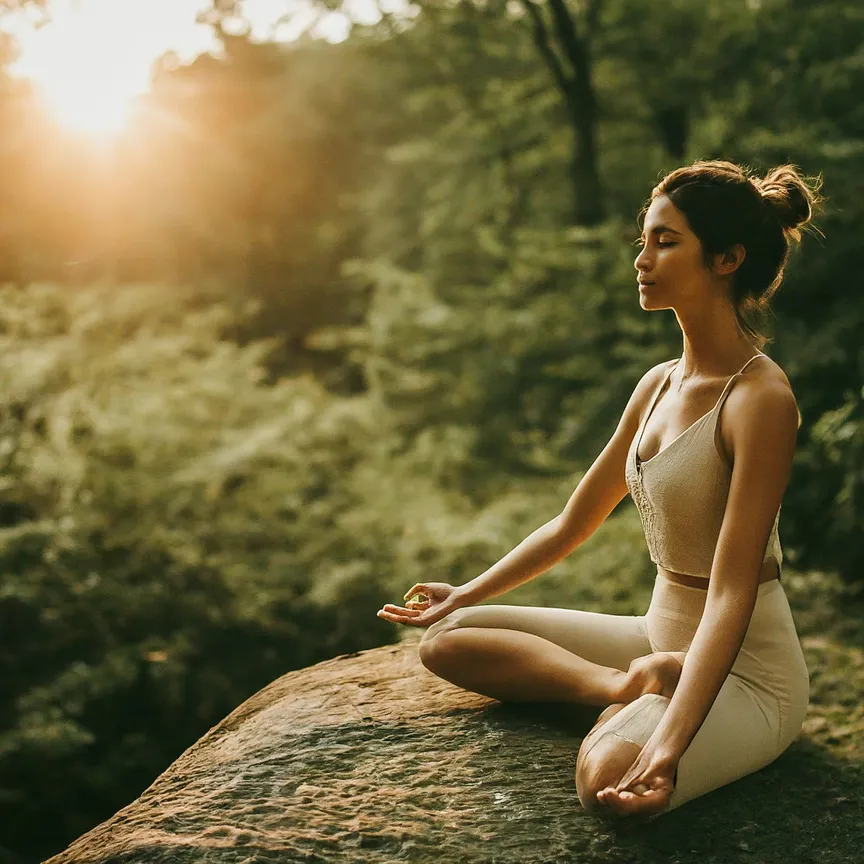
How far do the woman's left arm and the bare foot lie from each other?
0.33ft

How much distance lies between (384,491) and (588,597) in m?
3.81

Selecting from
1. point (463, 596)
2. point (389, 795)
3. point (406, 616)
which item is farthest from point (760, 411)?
point (389, 795)

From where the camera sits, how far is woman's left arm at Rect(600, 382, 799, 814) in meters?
1.88

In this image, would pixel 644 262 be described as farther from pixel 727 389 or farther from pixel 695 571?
pixel 695 571

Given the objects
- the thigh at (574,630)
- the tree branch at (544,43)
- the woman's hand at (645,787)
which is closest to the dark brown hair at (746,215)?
the thigh at (574,630)

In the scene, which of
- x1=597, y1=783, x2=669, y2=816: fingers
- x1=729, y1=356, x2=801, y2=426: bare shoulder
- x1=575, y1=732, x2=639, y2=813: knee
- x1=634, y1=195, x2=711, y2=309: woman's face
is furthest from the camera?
x1=634, y1=195, x2=711, y2=309: woman's face

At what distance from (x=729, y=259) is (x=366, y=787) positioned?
1.56 meters

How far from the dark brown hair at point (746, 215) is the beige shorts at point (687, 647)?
27.5 inches

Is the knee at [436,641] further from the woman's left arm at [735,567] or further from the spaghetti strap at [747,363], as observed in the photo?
the spaghetti strap at [747,363]

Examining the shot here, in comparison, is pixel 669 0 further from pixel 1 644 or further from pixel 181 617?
pixel 1 644

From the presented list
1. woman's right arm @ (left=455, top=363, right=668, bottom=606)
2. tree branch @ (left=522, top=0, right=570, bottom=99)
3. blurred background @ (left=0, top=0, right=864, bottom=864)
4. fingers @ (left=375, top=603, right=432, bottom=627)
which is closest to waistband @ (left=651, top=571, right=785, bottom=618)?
woman's right arm @ (left=455, top=363, right=668, bottom=606)

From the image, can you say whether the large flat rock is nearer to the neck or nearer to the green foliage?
the neck

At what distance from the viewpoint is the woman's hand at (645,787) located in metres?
1.82

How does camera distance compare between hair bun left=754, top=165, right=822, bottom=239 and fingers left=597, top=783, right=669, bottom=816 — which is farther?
hair bun left=754, top=165, right=822, bottom=239
